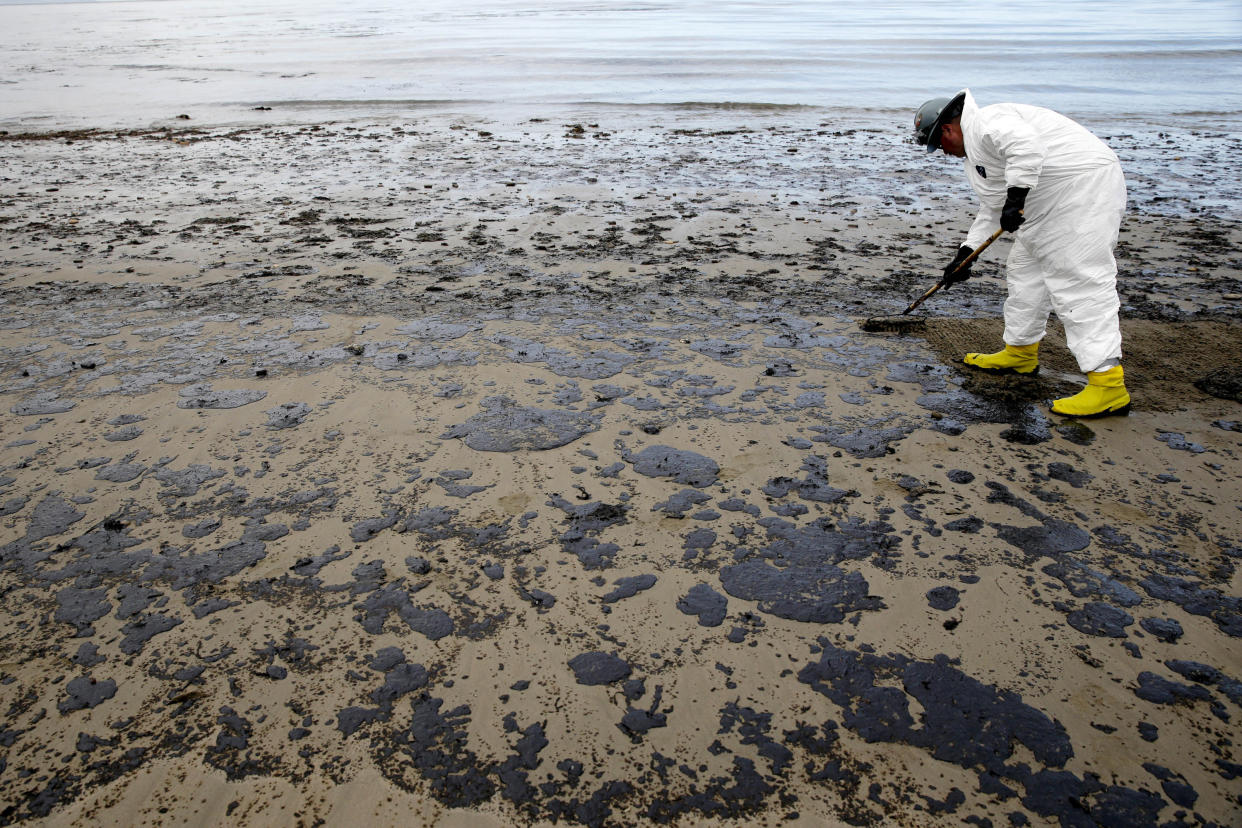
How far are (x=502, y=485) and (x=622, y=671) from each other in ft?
3.66

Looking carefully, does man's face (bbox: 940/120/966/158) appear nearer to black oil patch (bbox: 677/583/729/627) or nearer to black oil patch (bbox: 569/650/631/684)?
black oil patch (bbox: 677/583/729/627)

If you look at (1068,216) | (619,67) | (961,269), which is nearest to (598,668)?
(1068,216)

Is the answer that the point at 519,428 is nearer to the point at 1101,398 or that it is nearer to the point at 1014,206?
the point at 1014,206

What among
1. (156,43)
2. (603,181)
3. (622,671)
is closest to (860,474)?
(622,671)

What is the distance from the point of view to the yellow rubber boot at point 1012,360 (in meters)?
4.11

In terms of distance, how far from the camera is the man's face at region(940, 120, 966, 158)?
408 cm

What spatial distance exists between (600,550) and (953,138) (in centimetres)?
309

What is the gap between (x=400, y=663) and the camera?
90.6 inches

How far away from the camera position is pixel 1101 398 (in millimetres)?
3637

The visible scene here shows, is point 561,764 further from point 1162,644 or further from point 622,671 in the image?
point 1162,644

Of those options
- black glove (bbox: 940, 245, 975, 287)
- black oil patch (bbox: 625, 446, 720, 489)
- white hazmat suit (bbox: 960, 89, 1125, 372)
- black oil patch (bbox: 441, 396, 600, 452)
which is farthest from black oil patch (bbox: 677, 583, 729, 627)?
black glove (bbox: 940, 245, 975, 287)

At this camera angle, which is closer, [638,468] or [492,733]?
[492,733]

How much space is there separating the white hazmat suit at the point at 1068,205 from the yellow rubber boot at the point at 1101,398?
5cm

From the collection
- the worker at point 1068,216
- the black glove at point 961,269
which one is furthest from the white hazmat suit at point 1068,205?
the black glove at point 961,269
